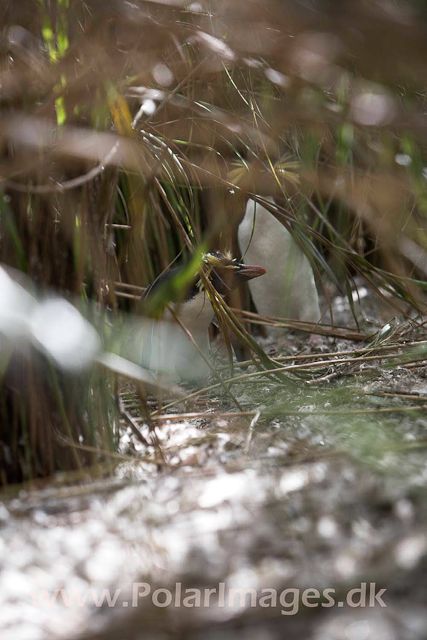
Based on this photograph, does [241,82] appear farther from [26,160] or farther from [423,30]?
[423,30]

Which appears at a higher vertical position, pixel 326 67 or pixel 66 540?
pixel 326 67

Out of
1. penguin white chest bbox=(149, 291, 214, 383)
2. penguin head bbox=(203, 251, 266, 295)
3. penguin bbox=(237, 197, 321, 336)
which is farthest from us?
penguin bbox=(237, 197, 321, 336)

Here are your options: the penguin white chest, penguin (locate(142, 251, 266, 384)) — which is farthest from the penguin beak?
the penguin white chest

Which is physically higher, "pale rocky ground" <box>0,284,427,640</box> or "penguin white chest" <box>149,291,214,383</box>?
"pale rocky ground" <box>0,284,427,640</box>

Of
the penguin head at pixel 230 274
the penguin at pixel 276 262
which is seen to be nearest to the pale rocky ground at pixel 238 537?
the penguin head at pixel 230 274

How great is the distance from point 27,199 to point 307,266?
1.44 m

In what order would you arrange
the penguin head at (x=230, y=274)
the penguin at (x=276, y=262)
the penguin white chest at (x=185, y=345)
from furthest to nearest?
the penguin at (x=276, y=262) < the penguin head at (x=230, y=274) < the penguin white chest at (x=185, y=345)

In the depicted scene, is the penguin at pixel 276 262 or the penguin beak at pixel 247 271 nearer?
the penguin beak at pixel 247 271

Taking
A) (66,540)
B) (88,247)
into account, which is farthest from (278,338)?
(66,540)

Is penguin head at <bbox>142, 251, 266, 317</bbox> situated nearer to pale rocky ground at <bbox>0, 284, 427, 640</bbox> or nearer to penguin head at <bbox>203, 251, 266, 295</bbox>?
penguin head at <bbox>203, 251, 266, 295</bbox>

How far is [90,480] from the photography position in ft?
2.84

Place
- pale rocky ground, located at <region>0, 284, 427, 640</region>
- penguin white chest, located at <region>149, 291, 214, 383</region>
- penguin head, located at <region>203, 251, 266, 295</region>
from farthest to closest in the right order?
penguin head, located at <region>203, 251, 266, 295</region> < penguin white chest, located at <region>149, 291, 214, 383</region> < pale rocky ground, located at <region>0, 284, 427, 640</region>

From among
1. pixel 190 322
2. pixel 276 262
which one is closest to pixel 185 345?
pixel 190 322

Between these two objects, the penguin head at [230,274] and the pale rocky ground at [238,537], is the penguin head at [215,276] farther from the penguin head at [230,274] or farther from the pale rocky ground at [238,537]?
the pale rocky ground at [238,537]
